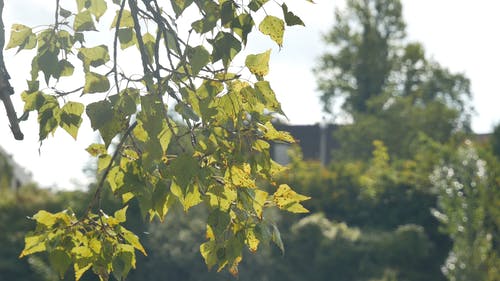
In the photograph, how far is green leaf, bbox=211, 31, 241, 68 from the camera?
3816mm

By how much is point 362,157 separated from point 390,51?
45.3 feet

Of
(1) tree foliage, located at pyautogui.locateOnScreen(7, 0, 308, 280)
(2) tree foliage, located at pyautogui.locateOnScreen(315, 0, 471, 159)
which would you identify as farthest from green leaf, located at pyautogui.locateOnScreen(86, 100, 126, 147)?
(2) tree foliage, located at pyautogui.locateOnScreen(315, 0, 471, 159)

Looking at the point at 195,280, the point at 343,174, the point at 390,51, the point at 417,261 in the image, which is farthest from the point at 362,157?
the point at 195,280

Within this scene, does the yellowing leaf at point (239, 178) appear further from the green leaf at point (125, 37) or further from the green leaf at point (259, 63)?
the green leaf at point (125, 37)

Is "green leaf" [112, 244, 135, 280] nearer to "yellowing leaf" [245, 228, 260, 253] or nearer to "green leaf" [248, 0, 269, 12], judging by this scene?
"yellowing leaf" [245, 228, 260, 253]

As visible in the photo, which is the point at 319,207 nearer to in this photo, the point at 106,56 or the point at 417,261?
the point at 417,261

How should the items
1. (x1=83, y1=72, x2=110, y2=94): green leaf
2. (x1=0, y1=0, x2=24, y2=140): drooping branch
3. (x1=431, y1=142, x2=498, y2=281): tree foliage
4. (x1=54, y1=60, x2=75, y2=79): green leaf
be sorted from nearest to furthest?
(x1=83, y1=72, x2=110, y2=94): green leaf < (x1=0, y1=0, x2=24, y2=140): drooping branch < (x1=54, y1=60, x2=75, y2=79): green leaf < (x1=431, y1=142, x2=498, y2=281): tree foliage

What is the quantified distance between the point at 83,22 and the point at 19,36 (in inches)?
11.8

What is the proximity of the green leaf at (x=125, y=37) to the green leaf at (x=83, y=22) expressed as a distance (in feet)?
0.55

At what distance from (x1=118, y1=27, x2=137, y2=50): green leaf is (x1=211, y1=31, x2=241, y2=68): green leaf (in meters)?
0.87

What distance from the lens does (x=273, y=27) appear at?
3.90 metres

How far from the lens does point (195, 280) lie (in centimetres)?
2156

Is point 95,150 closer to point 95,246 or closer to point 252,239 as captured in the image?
point 95,246

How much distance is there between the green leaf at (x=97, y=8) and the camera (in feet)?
15.1
